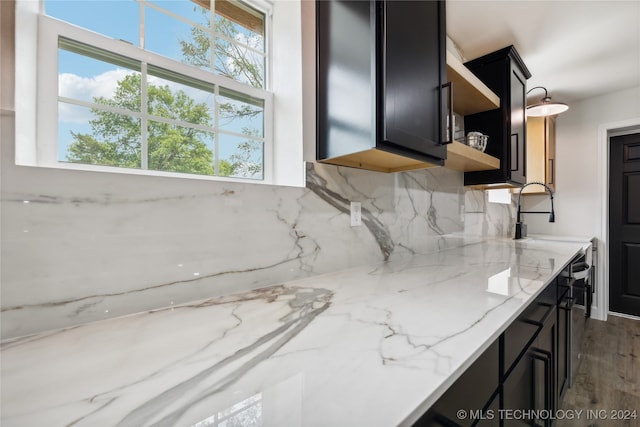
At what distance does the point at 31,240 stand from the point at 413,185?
164cm

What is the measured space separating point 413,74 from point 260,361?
1.10 meters

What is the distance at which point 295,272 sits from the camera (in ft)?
3.59

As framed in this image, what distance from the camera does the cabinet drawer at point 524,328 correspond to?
760mm

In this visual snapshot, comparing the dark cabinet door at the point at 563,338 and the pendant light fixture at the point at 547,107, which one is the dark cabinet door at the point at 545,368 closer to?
the dark cabinet door at the point at 563,338

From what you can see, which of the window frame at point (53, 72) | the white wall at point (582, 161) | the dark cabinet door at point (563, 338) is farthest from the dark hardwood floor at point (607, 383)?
the window frame at point (53, 72)

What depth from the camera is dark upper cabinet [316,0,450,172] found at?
959mm

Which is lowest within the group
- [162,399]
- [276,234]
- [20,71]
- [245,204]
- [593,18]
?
[162,399]

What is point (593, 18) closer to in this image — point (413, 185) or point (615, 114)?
point (413, 185)

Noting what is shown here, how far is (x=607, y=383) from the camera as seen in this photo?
1.86m

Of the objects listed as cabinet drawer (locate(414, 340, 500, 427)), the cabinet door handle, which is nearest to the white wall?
the cabinet door handle

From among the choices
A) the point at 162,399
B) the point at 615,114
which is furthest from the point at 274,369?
the point at 615,114

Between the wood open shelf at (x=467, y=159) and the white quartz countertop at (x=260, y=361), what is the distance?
0.84m

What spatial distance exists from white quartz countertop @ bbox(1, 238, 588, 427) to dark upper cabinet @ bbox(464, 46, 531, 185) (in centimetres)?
153

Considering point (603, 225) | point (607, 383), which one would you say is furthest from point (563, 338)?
point (603, 225)
